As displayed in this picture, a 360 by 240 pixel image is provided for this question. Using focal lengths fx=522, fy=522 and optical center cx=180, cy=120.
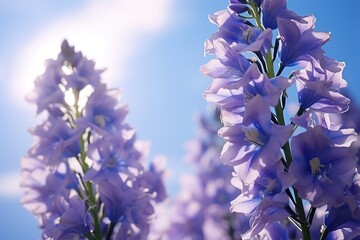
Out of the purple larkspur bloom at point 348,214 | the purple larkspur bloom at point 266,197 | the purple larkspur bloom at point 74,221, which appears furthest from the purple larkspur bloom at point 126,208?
the purple larkspur bloom at point 348,214

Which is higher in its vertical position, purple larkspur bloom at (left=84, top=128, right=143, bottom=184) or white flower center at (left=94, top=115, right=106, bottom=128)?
white flower center at (left=94, top=115, right=106, bottom=128)


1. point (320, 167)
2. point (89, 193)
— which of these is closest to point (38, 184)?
point (89, 193)

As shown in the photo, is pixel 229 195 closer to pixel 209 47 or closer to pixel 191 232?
pixel 191 232

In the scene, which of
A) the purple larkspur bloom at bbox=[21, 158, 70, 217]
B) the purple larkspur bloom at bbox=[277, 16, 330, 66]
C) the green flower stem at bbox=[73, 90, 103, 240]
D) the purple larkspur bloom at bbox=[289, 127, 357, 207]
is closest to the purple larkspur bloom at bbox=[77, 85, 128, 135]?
the green flower stem at bbox=[73, 90, 103, 240]

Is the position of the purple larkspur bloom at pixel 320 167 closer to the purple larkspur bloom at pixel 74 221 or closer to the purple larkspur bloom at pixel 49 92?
the purple larkspur bloom at pixel 74 221

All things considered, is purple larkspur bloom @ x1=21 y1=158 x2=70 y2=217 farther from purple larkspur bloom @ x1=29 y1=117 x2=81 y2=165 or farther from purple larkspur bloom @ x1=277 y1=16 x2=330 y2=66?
purple larkspur bloom @ x1=277 y1=16 x2=330 y2=66

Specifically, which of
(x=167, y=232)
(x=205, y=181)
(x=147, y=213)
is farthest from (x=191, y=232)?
(x=147, y=213)
